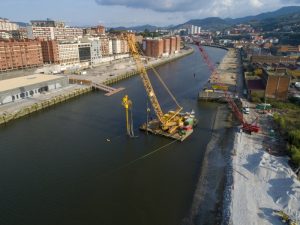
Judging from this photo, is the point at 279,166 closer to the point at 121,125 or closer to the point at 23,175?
the point at 121,125

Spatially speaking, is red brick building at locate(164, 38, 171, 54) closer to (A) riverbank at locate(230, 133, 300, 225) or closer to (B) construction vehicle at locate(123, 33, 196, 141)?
(B) construction vehicle at locate(123, 33, 196, 141)

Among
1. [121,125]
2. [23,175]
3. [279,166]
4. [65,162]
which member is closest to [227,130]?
[279,166]

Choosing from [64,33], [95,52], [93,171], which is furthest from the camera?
[64,33]

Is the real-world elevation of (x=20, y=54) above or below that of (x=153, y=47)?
above

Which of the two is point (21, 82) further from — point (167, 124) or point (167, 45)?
point (167, 45)

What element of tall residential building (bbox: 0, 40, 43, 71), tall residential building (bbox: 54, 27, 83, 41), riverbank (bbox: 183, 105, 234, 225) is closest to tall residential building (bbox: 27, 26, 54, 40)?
tall residential building (bbox: 54, 27, 83, 41)

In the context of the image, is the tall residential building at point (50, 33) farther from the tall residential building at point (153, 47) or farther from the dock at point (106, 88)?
the dock at point (106, 88)

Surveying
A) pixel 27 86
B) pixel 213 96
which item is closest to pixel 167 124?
pixel 213 96

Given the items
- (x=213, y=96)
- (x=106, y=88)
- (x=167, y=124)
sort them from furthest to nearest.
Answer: (x=106, y=88), (x=213, y=96), (x=167, y=124)
